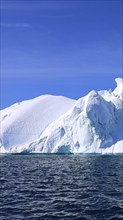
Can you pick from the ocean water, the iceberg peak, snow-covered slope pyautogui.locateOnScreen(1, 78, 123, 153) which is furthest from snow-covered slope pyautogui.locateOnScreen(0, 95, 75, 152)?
the ocean water

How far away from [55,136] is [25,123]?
103 ft

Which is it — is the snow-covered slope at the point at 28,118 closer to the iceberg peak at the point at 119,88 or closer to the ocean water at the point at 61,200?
the iceberg peak at the point at 119,88

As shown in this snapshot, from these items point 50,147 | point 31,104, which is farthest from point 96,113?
point 31,104

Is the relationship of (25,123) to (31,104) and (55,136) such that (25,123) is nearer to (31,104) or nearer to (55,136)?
(31,104)

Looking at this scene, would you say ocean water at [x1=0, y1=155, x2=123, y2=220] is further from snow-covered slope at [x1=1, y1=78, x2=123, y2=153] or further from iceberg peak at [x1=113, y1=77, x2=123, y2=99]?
iceberg peak at [x1=113, y1=77, x2=123, y2=99]

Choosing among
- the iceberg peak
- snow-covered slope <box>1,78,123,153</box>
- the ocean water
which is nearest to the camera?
the ocean water

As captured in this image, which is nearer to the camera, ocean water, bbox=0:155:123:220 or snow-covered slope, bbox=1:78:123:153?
ocean water, bbox=0:155:123:220

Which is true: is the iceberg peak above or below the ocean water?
above

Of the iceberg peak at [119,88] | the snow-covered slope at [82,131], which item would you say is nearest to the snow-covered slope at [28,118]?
the snow-covered slope at [82,131]

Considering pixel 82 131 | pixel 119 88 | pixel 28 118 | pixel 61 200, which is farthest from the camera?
pixel 28 118

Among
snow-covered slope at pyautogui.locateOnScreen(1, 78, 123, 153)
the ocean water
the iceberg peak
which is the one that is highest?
the iceberg peak

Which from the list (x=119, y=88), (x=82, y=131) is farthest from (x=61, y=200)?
(x=119, y=88)

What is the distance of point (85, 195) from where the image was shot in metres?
30.7

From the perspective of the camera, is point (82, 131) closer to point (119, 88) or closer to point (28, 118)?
point (119, 88)
